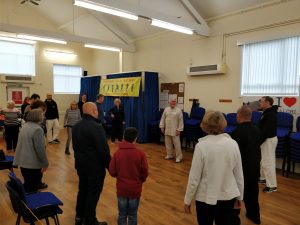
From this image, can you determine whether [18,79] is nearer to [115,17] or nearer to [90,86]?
[90,86]

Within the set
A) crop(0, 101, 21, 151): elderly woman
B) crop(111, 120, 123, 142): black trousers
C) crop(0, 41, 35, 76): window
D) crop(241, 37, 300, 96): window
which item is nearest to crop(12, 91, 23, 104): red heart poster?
crop(0, 41, 35, 76): window

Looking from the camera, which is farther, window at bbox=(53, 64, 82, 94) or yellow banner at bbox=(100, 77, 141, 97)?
window at bbox=(53, 64, 82, 94)

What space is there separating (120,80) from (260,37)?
15.0 feet

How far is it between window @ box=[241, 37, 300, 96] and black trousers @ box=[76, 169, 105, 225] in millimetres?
4428

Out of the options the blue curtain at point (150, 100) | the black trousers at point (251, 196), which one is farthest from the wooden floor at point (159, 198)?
the blue curtain at point (150, 100)

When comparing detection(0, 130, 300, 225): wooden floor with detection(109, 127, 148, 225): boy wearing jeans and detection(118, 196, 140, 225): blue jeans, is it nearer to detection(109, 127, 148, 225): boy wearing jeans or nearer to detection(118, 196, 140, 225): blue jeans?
detection(118, 196, 140, 225): blue jeans

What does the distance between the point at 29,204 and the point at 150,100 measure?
19.1ft

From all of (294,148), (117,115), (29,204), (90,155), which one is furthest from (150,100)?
(29,204)

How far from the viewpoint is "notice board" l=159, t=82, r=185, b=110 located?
294 inches

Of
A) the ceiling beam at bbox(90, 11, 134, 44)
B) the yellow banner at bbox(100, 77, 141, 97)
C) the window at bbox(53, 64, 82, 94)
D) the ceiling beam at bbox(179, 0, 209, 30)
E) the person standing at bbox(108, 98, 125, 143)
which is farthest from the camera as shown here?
the window at bbox(53, 64, 82, 94)

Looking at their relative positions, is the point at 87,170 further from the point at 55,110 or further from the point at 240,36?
the point at 55,110

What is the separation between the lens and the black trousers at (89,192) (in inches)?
97.2

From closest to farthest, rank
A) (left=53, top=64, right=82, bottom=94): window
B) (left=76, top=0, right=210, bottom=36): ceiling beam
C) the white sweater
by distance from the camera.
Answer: the white sweater
(left=76, top=0, right=210, bottom=36): ceiling beam
(left=53, top=64, right=82, bottom=94): window

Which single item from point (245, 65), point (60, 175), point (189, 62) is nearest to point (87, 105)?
point (60, 175)
